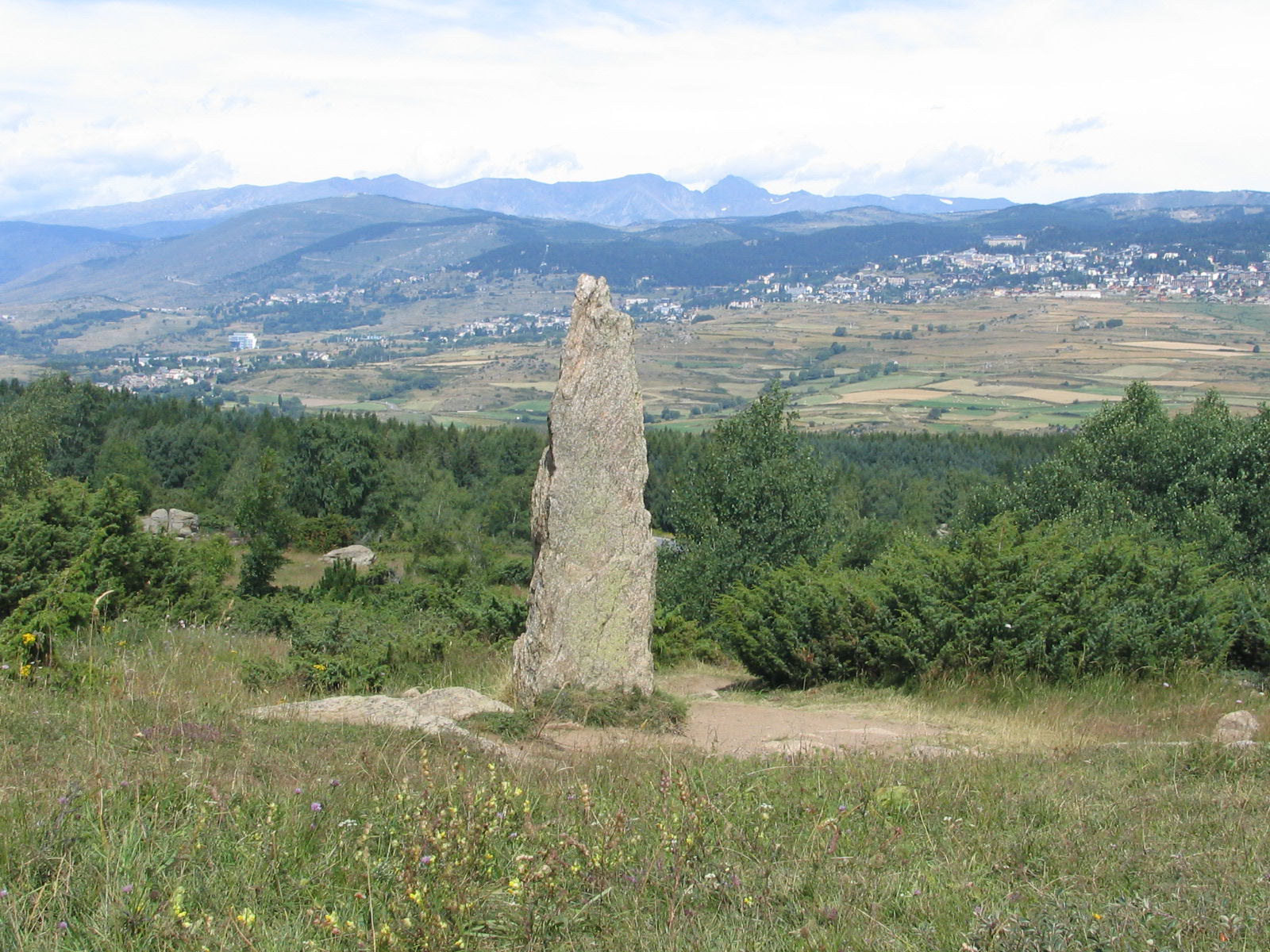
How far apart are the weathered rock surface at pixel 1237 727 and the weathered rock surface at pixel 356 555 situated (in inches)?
1770

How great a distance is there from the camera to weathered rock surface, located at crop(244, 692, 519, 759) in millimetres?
7391

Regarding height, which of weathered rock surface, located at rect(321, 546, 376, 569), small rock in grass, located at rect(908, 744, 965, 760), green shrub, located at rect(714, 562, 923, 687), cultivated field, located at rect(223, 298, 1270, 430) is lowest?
weathered rock surface, located at rect(321, 546, 376, 569)

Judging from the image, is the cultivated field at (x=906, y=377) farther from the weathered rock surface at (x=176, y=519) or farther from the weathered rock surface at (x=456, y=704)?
the weathered rock surface at (x=456, y=704)

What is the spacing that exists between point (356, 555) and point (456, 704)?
45334mm

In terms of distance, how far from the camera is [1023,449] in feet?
289

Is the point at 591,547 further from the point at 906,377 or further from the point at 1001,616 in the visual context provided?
the point at 906,377

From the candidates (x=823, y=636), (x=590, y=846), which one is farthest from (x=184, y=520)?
(x=590, y=846)

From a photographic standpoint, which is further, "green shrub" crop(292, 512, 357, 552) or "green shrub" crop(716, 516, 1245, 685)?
"green shrub" crop(292, 512, 357, 552)

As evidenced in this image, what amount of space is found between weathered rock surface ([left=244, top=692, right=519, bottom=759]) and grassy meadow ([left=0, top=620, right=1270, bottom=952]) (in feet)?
1.32

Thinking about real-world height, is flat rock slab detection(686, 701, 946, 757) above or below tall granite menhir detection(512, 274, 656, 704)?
below

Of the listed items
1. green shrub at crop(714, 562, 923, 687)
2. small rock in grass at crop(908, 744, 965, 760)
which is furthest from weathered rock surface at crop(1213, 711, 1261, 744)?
green shrub at crop(714, 562, 923, 687)

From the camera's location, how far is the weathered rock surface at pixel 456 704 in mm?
9047

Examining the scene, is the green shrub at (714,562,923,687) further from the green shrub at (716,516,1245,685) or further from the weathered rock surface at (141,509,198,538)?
the weathered rock surface at (141,509,198,538)

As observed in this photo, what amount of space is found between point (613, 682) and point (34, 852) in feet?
21.5
